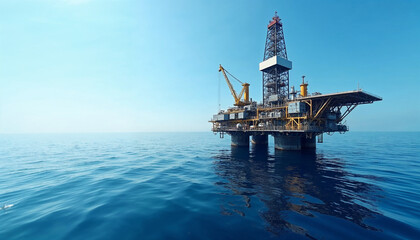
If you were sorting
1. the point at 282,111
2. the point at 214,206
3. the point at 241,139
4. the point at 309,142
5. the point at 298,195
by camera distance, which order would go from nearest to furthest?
the point at 214,206 → the point at 298,195 → the point at 282,111 → the point at 309,142 → the point at 241,139

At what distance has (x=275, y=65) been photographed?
1964 inches

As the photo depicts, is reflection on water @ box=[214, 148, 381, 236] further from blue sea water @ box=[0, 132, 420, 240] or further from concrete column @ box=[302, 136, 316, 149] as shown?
concrete column @ box=[302, 136, 316, 149]

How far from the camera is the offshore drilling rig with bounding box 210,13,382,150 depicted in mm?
32969

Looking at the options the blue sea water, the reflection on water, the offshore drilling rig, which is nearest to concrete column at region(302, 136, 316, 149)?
the offshore drilling rig

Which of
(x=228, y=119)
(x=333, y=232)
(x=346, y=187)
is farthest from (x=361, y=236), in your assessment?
(x=228, y=119)

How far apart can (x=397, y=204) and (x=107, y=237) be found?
22.3m

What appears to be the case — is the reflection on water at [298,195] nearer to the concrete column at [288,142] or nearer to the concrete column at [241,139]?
the concrete column at [288,142]

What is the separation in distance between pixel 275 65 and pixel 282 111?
20022 mm

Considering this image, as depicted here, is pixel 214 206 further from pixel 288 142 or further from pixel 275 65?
pixel 275 65

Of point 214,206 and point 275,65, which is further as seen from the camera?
point 275,65

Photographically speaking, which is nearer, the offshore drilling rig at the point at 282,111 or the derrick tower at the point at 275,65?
the offshore drilling rig at the point at 282,111

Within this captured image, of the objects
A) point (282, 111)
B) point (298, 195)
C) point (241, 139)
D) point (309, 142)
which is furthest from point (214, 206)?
point (309, 142)

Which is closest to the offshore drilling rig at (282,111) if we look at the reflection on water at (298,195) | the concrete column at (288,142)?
the concrete column at (288,142)

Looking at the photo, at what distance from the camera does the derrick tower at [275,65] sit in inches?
1987
